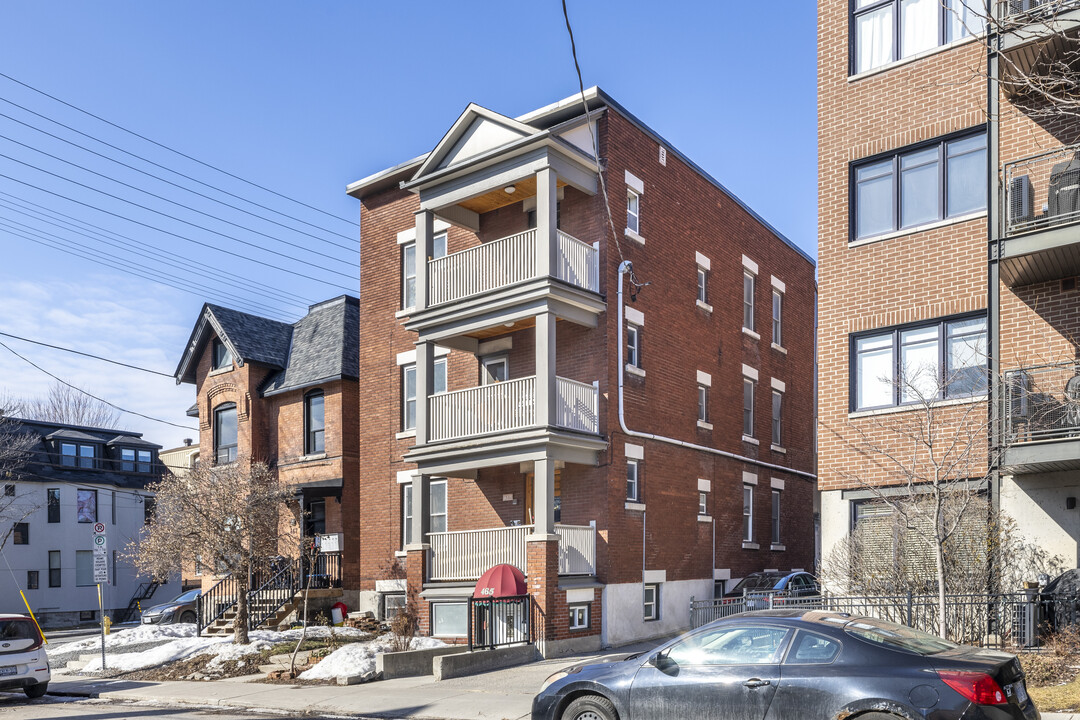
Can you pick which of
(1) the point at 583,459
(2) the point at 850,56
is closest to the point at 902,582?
(1) the point at 583,459

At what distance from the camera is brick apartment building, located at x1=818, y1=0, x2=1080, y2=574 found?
49.5 feet

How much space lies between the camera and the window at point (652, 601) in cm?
2364

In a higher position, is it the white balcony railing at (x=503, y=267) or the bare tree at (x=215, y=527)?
the white balcony railing at (x=503, y=267)

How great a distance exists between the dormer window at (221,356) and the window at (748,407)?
16971 millimetres

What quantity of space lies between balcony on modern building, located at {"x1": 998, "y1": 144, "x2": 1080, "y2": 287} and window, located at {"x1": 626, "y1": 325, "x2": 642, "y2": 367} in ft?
31.1

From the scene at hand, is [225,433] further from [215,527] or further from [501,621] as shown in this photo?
[501,621]

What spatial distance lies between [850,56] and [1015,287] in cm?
537

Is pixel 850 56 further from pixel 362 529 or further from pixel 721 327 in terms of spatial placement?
pixel 362 529

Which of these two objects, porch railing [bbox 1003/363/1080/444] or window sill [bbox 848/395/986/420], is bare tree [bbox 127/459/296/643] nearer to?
window sill [bbox 848/395/986/420]

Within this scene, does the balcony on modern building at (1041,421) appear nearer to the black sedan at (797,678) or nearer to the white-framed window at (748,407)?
the black sedan at (797,678)

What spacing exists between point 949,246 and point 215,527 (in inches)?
666

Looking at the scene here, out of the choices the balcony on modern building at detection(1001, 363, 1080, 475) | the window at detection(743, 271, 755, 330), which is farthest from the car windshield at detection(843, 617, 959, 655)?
the window at detection(743, 271, 755, 330)

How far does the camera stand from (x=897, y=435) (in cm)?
1705

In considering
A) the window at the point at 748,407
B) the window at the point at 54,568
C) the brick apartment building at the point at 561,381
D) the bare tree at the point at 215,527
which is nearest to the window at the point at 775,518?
the brick apartment building at the point at 561,381
